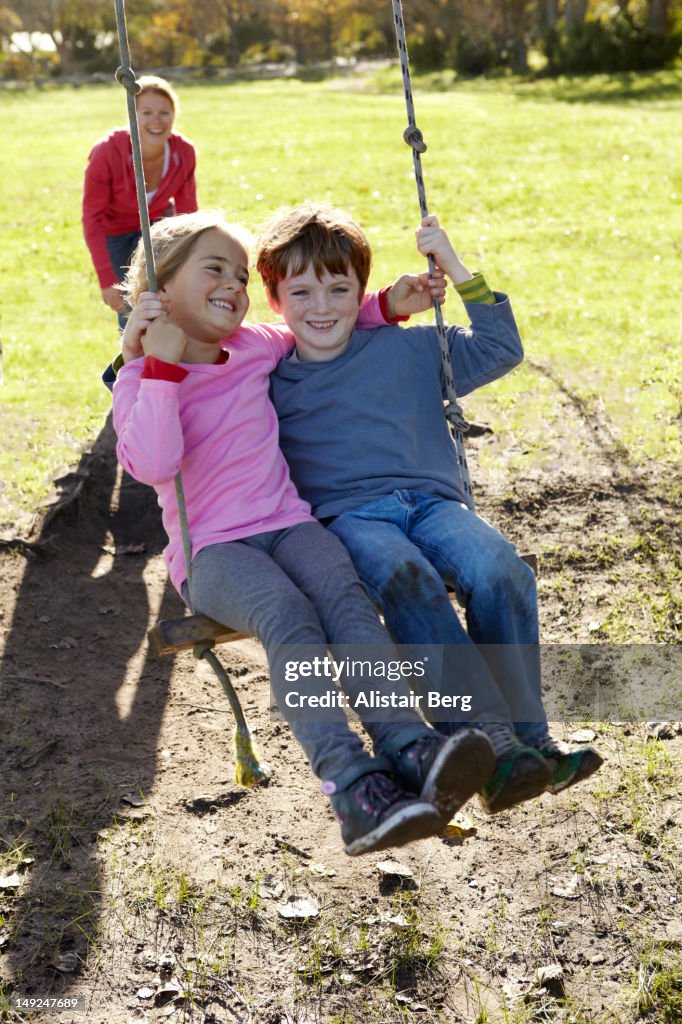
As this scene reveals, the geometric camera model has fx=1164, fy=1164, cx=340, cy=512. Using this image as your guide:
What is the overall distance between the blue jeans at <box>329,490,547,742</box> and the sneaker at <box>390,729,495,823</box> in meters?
0.25

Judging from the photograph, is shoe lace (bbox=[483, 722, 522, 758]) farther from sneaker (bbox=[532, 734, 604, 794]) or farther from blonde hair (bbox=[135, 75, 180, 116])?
blonde hair (bbox=[135, 75, 180, 116])

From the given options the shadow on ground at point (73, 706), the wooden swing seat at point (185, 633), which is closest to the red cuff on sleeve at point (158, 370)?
the wooden swing seat at point (185, 633)

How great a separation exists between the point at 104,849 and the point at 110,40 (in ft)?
172

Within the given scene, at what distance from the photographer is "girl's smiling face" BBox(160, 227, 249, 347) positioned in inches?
130

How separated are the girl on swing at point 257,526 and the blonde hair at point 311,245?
0.09m

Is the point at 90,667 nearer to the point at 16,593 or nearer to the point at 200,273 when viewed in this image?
the point at 16,593

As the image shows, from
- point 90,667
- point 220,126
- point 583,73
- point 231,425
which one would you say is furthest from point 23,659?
point 583,73

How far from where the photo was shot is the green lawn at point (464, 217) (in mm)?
7195

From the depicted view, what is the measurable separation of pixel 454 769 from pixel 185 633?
83 cm

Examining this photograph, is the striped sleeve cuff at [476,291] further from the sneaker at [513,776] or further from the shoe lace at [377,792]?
the shoe lace at [377,792]

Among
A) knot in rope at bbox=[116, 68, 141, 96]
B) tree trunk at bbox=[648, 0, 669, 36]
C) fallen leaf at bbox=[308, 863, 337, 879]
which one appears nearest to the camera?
knot in rope at bbox=[116, 68, 141, 96]

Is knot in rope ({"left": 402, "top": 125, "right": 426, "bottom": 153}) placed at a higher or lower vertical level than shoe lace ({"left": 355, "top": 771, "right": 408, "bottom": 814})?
higher

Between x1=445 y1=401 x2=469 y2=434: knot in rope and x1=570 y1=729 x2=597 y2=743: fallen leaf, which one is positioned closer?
x1=445 y1=401 x2=469 y2=434: knot in rope

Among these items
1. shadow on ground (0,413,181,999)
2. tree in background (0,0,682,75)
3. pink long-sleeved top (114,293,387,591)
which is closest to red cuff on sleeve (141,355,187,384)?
pink long-sleeved top (114,293,387,591)
